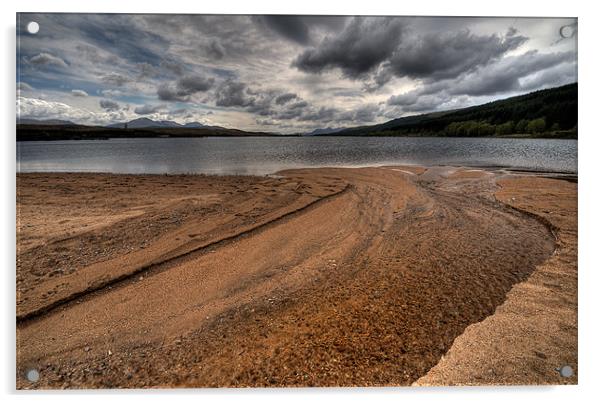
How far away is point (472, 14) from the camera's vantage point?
8.15 ft

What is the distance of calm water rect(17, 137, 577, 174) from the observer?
2768 mm

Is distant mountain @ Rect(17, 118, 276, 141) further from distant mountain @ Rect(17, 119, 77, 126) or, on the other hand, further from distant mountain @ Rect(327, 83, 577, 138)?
distant mountain @ Rect(327, 83, 577, 138)

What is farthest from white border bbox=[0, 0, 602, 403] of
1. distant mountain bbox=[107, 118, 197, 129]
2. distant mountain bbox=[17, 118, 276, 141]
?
distant mountain bbox=[107, 118, 197, 129]

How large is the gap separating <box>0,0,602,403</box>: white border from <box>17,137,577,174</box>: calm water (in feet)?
0.68

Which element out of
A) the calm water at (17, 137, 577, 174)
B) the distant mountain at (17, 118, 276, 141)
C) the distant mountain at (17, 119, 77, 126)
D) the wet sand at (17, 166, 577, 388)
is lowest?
the wet sand at (17, 166, 577, 388)

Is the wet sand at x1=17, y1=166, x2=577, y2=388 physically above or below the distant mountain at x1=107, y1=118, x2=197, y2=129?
below

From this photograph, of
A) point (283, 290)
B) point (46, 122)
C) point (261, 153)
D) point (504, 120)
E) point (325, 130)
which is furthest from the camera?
point (261, 153)

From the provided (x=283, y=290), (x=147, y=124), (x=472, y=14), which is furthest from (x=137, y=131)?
(x=472, y=14)

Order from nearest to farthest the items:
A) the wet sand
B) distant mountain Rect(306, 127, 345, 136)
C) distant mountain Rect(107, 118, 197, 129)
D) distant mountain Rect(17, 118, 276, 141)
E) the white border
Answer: the wet sand → the white border → distant mountain Rect(17, 118, 276, 141) → distant mountain Rect(107, 118, 197, 129) → distant mountain Rect(306, 127, 345, 136)

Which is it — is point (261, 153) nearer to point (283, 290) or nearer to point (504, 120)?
point (283, 290)

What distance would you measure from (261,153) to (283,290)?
170 cm

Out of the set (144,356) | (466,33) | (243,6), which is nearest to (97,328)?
(144,356)
